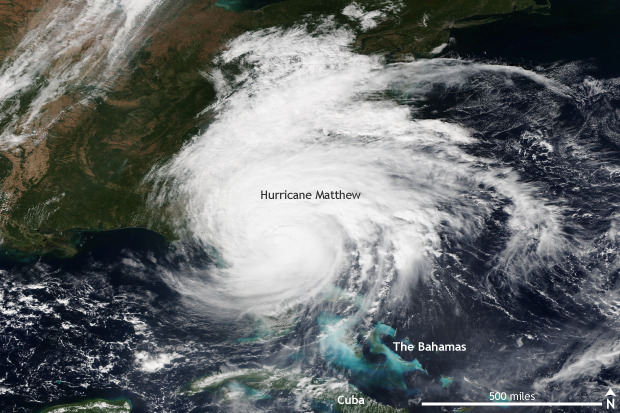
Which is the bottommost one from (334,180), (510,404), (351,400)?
(510,404)

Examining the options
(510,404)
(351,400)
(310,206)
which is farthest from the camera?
(310,206)

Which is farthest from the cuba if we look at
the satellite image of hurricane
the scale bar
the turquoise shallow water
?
the scale bar

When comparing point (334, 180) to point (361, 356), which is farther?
point (334, 180)

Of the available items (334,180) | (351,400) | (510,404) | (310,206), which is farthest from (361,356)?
(334,180)

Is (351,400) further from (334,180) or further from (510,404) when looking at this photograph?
(334,180)

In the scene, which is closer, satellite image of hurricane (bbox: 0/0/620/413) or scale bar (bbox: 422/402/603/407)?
scale bar (bbox: 422/402/603/407)

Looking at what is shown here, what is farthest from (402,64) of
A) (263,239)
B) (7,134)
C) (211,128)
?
(7,134)

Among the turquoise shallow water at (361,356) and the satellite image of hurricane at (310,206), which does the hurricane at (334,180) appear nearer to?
the satellite image of hurricane at (310,206)

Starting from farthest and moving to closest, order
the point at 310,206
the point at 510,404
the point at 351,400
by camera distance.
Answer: the point at 310,206 → the point at 351,400 → the point at 510,404

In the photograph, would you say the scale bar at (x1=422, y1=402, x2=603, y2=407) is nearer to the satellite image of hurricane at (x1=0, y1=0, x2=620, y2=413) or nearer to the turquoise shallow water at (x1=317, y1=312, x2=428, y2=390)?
the satellite image of hurricane at (x1=0, y1=0, x2=620, y2=413)
